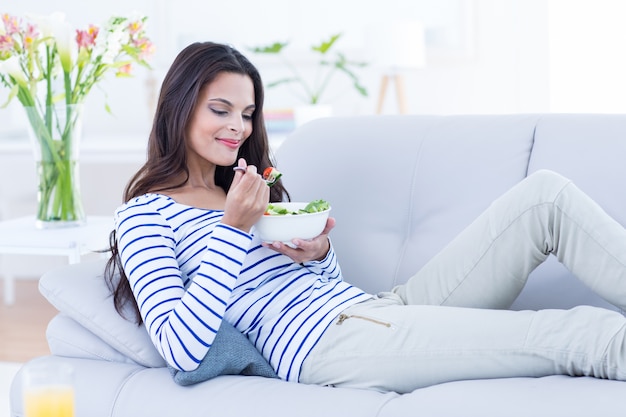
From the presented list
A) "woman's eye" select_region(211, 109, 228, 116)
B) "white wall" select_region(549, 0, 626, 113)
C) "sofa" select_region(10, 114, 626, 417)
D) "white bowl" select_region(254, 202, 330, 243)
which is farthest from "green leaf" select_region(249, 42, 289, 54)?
"white bowl" select_region(254, 202, 330, 243)

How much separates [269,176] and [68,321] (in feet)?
1.83

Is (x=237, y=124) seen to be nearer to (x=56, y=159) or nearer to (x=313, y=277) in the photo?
(x=313, y=277)

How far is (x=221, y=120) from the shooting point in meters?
1.93

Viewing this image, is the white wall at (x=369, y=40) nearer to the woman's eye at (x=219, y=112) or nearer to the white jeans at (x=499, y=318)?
the woman's eye at (x=219, y=112)

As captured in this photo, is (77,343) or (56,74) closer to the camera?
(77,343)

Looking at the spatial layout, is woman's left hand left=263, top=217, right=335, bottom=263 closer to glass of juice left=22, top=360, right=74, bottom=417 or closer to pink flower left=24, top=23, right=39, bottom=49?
glass of juice left=22, top=360, right=74, bottom=417

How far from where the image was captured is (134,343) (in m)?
1.80

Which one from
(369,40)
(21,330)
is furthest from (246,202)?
(21,330)

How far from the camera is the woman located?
5.30 ft

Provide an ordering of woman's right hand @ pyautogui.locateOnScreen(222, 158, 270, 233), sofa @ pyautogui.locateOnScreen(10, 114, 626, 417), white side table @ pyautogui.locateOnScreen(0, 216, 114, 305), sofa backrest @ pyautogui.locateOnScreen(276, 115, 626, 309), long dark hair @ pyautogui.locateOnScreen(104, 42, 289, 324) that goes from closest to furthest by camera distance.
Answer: sofa @ pyautogui.locateOnScreen(10, 114, 626, 417) < woman's right hand @ pyautogui.locateOnScreen(222, 158, 270, 233) < long dark hair @ pyautogui.locateOnScreen(104, 42, 289, 324) < sofa backrest @ pyautogui.locateOnScreen(276, 115, 626, 309) < white side table @ pyautogui.locateOnScreen(0, 216, 114, 305)

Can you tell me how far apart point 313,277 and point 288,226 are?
22 centimetres

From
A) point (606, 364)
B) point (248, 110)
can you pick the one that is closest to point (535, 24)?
point (248, 110)

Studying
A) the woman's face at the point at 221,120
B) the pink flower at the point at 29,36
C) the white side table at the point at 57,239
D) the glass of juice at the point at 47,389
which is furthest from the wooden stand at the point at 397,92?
the glass of juice at the point at 47,389

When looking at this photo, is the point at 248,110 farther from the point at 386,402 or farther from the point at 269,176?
the point at 386,402
